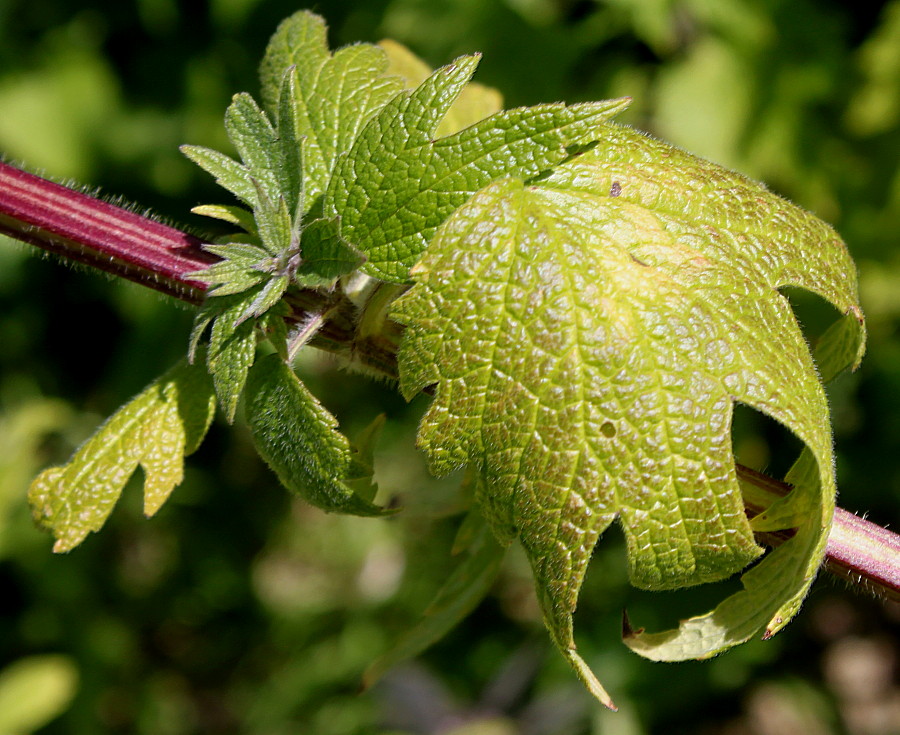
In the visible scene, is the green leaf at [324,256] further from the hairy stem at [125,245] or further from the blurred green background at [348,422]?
the blurred green background at [348,422]

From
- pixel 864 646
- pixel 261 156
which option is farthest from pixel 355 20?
pixel 864 646

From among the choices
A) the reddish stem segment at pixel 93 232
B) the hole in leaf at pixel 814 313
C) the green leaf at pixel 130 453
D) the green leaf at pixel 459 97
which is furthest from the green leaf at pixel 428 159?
the hole in leaf at pixel 814 313

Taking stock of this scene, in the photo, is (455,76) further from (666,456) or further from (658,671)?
(658,671)

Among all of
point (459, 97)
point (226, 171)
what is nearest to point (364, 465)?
point (226, 171)

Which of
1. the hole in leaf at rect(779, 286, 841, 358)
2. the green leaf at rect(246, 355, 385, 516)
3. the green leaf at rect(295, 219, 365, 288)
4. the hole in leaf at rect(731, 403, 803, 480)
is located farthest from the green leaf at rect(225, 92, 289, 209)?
the hole in leaf at rect(731, 403, 803, 480)

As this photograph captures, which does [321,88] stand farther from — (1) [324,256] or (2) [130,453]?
(2) [130,453]

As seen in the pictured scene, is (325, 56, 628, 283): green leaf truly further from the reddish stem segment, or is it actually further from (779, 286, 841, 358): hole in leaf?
(779, 286, 841, 358): hole in leaf
